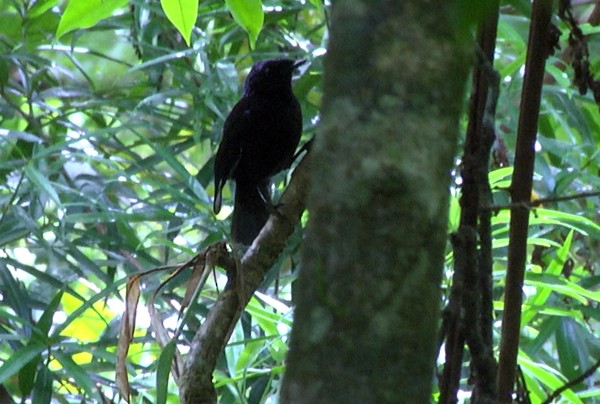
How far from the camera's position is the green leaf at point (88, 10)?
1833 mm

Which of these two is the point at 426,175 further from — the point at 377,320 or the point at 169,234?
the point at 169,234

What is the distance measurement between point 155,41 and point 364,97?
239 centimetres

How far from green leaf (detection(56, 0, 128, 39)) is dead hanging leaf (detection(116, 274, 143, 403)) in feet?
1.62

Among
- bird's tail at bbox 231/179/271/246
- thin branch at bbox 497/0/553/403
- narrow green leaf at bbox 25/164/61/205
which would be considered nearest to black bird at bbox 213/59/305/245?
bird's tail at bbox 231/179/271/246

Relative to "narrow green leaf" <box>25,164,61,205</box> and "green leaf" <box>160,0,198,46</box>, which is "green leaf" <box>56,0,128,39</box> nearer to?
"green leaf" <box>160,0,198,46</box>

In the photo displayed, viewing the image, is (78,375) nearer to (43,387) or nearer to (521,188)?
(43,387)

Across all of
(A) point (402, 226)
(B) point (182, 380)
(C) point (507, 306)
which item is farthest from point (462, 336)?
→ (A) point (402, 226)

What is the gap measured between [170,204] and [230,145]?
0.28 m

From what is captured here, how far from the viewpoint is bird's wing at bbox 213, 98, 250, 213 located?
3.09 m

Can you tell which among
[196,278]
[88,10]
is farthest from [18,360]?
[88,10]

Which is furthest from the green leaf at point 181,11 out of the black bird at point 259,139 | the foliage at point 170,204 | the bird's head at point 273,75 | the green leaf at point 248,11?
the bird's head at point 273,75

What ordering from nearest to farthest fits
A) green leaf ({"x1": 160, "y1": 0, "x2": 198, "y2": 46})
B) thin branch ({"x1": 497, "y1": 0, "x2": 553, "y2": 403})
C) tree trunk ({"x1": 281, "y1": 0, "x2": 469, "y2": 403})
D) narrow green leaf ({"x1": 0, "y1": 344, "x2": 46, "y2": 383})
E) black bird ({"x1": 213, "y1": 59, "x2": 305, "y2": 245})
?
tree trunk ({"x1": 281, "y1": 0, "x2": 469, "y2": 403}) → thin branch ({"x1": 497, "y1": 0, "x2": 553, "y2": 403}) → green leaf ({"x1": 160, "y1": 0, "x2": 198, "y2": 46}) → narrow green leaf ({"x1": 0, "y1": 344, "x2": 46, "y2": 383}) → black bird ({"x1": 213, "y1": 59, "x2": 305, "y2": 245})

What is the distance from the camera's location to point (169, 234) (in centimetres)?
290

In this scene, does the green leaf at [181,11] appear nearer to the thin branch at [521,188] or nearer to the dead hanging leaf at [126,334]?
the dead hanging leaf at [126,334]
